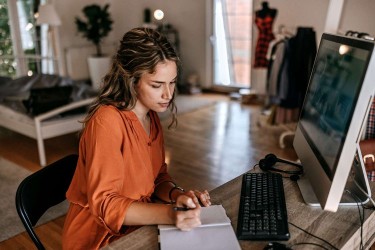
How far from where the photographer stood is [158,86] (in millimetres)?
1202

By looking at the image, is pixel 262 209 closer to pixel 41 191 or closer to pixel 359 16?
pixel 41 191

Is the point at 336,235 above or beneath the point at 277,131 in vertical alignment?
above

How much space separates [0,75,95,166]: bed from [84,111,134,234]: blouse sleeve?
2.45m

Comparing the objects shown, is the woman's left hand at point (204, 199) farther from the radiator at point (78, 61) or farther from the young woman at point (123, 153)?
the radiator at point (78, 61)

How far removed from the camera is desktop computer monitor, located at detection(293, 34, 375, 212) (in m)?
0.86

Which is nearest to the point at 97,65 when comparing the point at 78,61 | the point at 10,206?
the point at 78,61

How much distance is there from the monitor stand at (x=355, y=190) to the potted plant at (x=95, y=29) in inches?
220

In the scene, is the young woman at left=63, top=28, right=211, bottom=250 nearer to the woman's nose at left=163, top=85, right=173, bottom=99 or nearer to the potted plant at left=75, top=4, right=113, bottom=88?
the woman's nose at left=163, top=85, right=173, bottom=99

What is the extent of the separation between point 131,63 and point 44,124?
2545mm

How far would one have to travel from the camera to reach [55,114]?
136 inches

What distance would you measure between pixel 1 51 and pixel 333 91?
6048mm

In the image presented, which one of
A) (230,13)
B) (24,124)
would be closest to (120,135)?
(24,124)

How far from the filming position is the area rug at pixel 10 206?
8.13 feet

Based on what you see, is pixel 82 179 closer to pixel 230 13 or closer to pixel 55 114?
pixel 55 114
